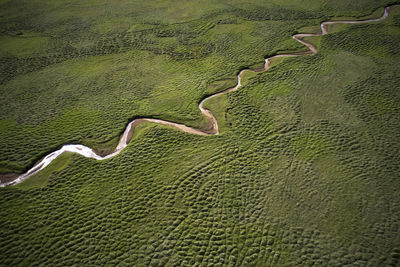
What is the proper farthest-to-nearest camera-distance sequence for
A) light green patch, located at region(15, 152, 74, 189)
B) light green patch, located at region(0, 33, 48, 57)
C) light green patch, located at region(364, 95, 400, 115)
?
light green patch, located at region(0, 33, 48, 57)
light green patch, located at region(364, 95, 400, 115)
light green patch, located at region(15, 152, 74, 189)

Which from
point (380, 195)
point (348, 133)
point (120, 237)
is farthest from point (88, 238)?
point (348, 133)

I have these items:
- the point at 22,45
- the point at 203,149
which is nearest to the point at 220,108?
the point at 203,149

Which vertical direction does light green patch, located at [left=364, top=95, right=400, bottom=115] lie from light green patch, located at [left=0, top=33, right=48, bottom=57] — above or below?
below

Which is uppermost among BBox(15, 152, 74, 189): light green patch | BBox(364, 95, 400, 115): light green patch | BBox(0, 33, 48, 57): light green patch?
BBox(0, 33, 48, 57): light green patch

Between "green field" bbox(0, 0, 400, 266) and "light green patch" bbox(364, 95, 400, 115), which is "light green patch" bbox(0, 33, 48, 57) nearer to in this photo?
"green field" bbox(0, 0, 400, 266)

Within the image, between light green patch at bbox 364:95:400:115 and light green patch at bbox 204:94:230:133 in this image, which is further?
light green patch at bbox 364:95:400:115

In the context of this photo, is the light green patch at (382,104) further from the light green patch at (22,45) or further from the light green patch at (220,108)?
the light green patch at (22,45)

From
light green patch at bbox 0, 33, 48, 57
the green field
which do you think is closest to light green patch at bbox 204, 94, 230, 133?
the green field
